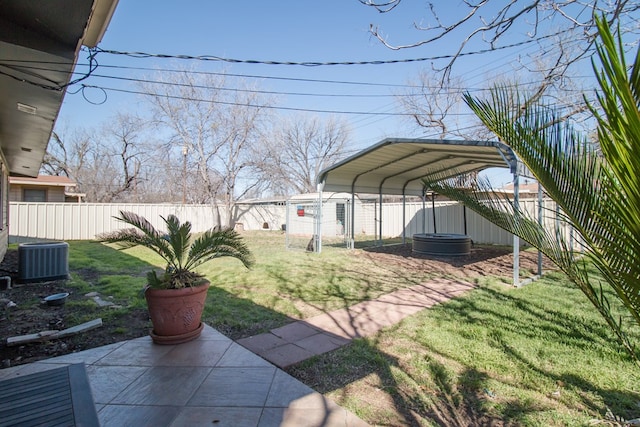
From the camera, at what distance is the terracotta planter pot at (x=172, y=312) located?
3.59 m

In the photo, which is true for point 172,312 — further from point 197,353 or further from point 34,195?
point 34,195

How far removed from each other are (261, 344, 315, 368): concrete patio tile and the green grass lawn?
0.41ft

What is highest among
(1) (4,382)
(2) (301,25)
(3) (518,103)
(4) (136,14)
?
(2) (301,25)

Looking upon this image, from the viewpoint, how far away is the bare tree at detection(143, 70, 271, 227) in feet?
64.0

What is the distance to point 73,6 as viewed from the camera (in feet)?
8.52

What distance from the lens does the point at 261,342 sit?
3.74m

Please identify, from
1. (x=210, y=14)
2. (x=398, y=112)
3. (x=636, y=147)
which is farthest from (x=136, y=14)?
(x=398, y=112)

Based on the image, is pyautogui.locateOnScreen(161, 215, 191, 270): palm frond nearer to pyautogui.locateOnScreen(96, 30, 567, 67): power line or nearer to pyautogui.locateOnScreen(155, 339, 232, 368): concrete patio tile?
pyautogui.locateOnScreen(155, 339, 232, 368): concrete patio tile

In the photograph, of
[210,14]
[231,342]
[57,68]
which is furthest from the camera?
[210,14]

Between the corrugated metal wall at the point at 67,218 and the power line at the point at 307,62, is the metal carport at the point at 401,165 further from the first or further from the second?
the corrugated metal wall at the point at 67,218

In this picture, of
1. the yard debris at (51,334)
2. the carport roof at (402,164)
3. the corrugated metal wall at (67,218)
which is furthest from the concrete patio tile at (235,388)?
the corrugated metal wall at (67,218)

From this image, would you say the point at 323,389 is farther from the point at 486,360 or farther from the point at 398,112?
the point at 398,112

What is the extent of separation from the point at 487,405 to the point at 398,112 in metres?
18.7

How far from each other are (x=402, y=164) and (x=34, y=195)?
20262mm
